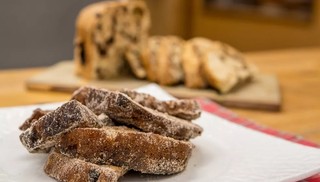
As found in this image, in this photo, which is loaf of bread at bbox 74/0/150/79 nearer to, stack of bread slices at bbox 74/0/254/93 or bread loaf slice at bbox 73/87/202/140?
stack of bread slices at bbox 74/0/254/93

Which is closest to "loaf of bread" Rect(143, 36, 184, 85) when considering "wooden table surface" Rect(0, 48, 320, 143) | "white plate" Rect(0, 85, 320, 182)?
"wooden table surface" Rect(0, 48, 320, 143)

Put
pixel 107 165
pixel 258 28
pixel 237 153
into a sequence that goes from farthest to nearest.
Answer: pixel 258 28, pixel 237 153, pixel 107 165

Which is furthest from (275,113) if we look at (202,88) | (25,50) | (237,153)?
(25,50)

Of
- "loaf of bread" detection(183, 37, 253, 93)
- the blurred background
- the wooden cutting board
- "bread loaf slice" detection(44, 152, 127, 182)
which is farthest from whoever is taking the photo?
the blurred background

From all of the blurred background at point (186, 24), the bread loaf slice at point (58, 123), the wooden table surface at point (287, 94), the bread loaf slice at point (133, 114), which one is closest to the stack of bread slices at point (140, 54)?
the wooden table surface at point (287, 94)

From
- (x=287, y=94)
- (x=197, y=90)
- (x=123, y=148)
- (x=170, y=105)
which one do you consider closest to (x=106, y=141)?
(x=123, y=148)

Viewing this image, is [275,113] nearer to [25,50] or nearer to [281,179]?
[281,179]
